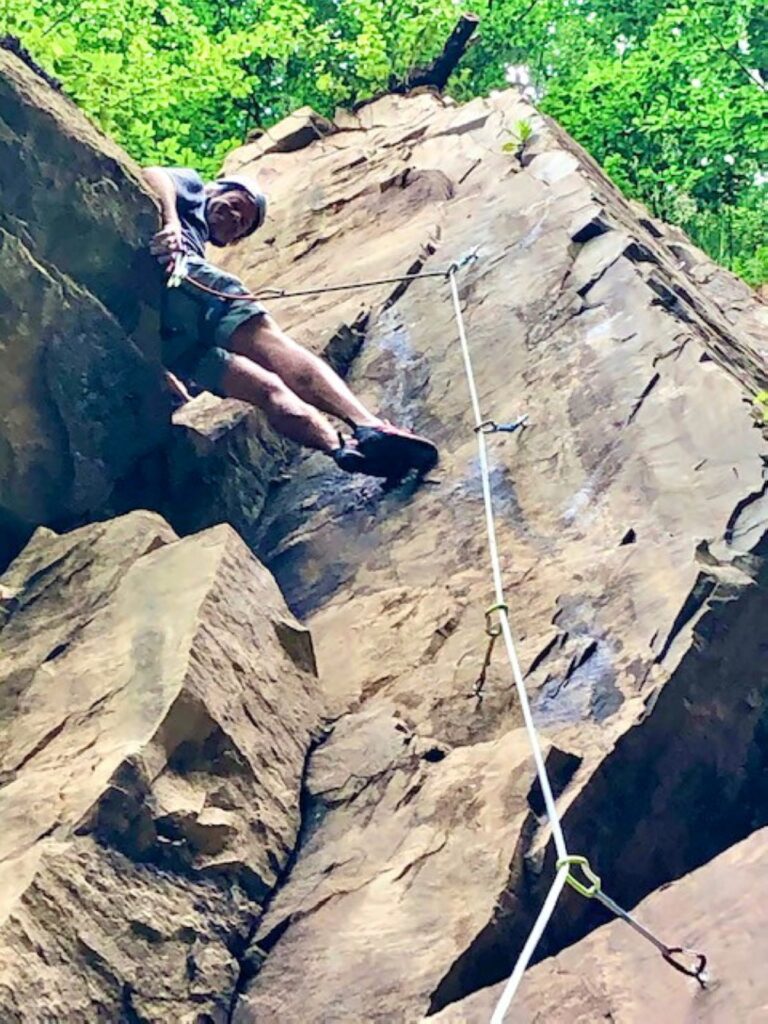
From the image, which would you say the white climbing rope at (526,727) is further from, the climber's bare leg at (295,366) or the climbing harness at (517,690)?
the climber's bare leg at (295,366)

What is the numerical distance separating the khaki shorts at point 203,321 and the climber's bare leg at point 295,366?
0.06 metres

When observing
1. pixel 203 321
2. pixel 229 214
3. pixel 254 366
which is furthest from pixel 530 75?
pixel 254 366

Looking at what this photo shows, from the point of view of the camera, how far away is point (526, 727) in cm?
421

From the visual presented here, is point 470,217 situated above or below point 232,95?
below

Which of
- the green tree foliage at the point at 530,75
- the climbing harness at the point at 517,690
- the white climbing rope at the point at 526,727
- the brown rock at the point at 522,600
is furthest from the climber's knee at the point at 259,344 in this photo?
the green tree foliage at the point at 530,75

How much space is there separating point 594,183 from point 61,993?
618 centimetres

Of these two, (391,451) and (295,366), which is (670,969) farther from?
(295,366)

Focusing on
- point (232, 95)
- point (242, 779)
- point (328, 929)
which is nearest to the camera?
point (328, 929)

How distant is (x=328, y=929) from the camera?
3807 millimetres

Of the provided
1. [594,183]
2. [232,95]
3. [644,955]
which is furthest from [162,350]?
[232,95]

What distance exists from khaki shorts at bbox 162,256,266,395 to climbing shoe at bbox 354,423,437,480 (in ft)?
3.11

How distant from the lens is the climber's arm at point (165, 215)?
614 cm

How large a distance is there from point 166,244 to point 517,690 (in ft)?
10.2

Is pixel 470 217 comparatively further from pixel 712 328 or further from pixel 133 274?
pixel 133 274
